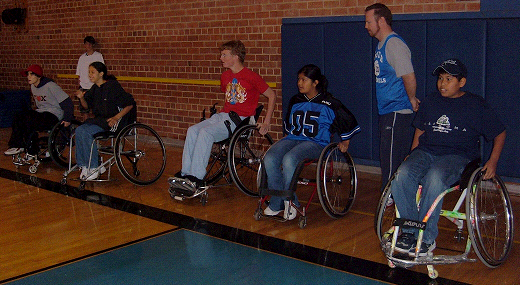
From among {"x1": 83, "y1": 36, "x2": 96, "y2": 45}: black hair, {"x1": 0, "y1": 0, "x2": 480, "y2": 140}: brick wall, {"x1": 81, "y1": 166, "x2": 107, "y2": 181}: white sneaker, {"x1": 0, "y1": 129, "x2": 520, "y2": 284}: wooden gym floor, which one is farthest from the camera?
{"x1": 83, "y1": 36, "x2": 96, "y2": 45}: black hair

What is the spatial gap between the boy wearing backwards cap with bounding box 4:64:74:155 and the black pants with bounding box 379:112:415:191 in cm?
314

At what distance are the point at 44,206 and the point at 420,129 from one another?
9.40 ft

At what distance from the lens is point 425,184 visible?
10.5ft

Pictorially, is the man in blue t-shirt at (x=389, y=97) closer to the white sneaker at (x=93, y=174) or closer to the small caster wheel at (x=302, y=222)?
the small caster wheel at (x=302, y=222)

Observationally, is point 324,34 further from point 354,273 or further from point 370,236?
point 354,273

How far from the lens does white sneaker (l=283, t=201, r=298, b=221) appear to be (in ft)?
13.3

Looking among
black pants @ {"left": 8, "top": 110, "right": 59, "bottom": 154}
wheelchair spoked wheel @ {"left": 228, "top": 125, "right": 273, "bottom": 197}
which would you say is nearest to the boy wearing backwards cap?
black pants @ {"left": 8, "top": 110, "right": 59, "bottom": 154}

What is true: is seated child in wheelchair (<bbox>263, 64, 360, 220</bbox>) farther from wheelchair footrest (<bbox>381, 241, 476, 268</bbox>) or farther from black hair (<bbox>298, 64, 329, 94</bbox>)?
wheelchair footrest (<bbox>381, 241, 476, 268</bbox>)

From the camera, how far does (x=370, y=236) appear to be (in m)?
3.76

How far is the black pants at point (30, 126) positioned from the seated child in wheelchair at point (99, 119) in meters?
0.72

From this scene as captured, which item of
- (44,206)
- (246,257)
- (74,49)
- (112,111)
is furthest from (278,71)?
(74,49)

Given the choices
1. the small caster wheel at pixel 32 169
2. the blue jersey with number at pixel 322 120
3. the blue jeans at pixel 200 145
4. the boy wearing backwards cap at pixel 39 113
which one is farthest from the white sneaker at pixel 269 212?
the small caster wheel at pixel 32 169

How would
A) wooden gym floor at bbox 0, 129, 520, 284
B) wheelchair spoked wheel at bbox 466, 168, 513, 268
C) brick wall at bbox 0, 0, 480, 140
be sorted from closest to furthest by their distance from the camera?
1. wheelchair spoked wheel at bbox 466, 168, 513, 268
2. wooden gym floor at bbox 0, 129, 520, 284
3. brick wall at bbox 0, 0, 480, 140

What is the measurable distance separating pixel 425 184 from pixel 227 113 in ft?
6.58
